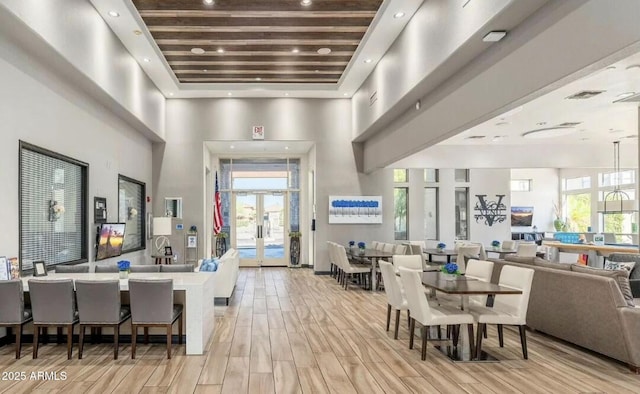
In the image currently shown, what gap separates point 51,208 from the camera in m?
6.54

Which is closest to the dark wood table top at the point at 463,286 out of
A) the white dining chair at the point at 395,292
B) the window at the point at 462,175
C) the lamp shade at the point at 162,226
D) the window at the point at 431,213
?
the white dining chair at the point at 395,292

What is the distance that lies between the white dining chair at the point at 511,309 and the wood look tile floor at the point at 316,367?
0.31 m

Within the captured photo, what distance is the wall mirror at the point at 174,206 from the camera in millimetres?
12203

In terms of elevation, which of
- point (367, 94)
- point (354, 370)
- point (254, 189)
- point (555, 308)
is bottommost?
point (354, 370)

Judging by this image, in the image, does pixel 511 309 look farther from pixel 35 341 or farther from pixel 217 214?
pixel 217 214

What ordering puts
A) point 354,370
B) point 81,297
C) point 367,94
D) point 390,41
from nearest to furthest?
1. point 354,370
2. point 81,297
3. point 390,41
4. point 367,94

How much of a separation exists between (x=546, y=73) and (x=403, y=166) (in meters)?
7.95

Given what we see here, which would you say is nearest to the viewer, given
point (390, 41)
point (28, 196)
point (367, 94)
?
point (28, 196)

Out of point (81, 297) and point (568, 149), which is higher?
point (568, 149)

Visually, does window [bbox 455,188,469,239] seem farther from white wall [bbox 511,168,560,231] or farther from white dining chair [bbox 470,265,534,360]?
white dining chair [bbox 470,265,534,360]

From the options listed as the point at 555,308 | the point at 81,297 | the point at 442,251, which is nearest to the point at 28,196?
the point at 81,297

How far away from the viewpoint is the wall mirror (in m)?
12.2

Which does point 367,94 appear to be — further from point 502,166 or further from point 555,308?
point 555,308

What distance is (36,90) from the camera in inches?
239
